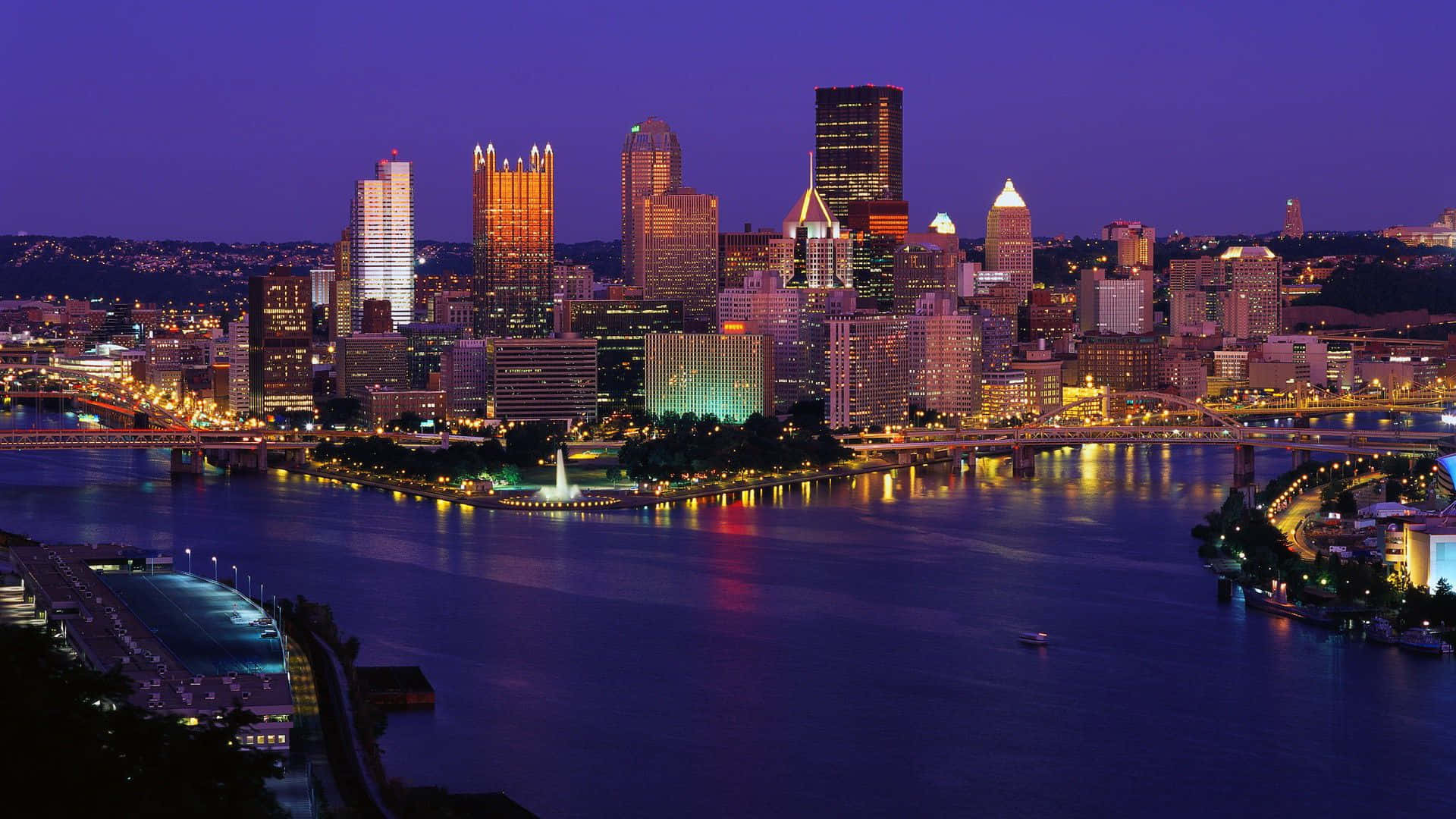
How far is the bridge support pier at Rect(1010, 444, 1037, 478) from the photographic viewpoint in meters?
29.5

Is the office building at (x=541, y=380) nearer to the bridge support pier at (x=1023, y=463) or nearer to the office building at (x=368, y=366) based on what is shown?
the office building at (x=368, y=366)

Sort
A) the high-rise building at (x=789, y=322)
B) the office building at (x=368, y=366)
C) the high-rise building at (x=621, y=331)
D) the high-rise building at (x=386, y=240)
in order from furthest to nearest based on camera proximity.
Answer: the high-rise building at (x=386, y=240), the office building at (x=368, y=366), the high-rise building at (x=621, y=331), the high-rise building at (x=789, y=322)

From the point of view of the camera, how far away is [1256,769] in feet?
42.4

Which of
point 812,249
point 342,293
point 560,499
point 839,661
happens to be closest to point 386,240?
point 342,293

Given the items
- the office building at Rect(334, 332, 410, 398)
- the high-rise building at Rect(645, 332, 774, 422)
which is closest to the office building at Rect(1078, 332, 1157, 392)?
the high-rise building at Rect(645, 332, 774, 422)

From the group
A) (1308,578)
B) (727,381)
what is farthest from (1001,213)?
(1308,578)

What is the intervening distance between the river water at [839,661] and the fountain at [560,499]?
1.97 ft

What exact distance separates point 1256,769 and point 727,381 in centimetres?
2407

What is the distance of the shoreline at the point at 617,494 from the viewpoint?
83.8 ft

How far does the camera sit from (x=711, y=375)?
3691cm

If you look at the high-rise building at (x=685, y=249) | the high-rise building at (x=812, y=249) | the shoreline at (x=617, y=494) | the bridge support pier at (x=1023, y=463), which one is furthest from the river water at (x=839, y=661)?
the high-rise building at (x=685, y=249)

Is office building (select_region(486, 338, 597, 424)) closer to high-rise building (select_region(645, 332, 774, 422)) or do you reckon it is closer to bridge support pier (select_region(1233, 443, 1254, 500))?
high-rise building (select_region(645, 332, 774, 422))

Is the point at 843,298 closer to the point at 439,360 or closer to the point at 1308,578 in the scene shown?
the point at 439,360

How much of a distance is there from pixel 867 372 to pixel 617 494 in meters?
10.8
